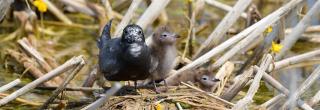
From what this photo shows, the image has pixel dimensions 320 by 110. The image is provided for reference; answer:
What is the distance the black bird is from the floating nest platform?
0.15m

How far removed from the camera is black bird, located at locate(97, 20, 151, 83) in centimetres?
610

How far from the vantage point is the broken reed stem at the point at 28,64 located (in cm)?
773

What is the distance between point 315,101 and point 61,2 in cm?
397

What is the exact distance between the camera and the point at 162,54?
22.1ft

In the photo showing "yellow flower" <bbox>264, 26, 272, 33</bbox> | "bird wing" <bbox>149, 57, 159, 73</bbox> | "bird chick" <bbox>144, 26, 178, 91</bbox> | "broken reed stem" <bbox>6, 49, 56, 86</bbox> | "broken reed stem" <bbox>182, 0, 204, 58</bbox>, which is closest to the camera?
"bird wing" <bbox>149, 57, 159, 73</bbox>

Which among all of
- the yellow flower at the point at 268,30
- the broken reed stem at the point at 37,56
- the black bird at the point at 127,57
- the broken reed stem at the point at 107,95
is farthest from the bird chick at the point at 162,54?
the broken reed stem at the point at 107,95

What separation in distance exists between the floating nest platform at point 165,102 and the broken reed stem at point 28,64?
1406 mm

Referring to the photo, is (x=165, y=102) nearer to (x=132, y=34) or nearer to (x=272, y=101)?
(x=132, y=34)

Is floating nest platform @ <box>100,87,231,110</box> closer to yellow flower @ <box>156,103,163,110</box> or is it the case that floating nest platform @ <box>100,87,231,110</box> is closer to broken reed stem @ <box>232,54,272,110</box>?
yellow flower @ <box>156,103,163,110</box>

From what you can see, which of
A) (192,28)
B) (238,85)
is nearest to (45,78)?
(238,85)

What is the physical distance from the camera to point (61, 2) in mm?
9539

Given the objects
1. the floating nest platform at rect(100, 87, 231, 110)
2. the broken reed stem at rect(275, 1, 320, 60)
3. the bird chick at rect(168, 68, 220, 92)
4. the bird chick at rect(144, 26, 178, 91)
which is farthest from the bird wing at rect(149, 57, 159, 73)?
the broken reed stem at rect(275, 1, 320, 60)

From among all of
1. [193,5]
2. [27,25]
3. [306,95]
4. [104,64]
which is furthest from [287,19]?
[27,25]

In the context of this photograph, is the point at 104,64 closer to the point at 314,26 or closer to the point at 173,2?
the point at 314,26
